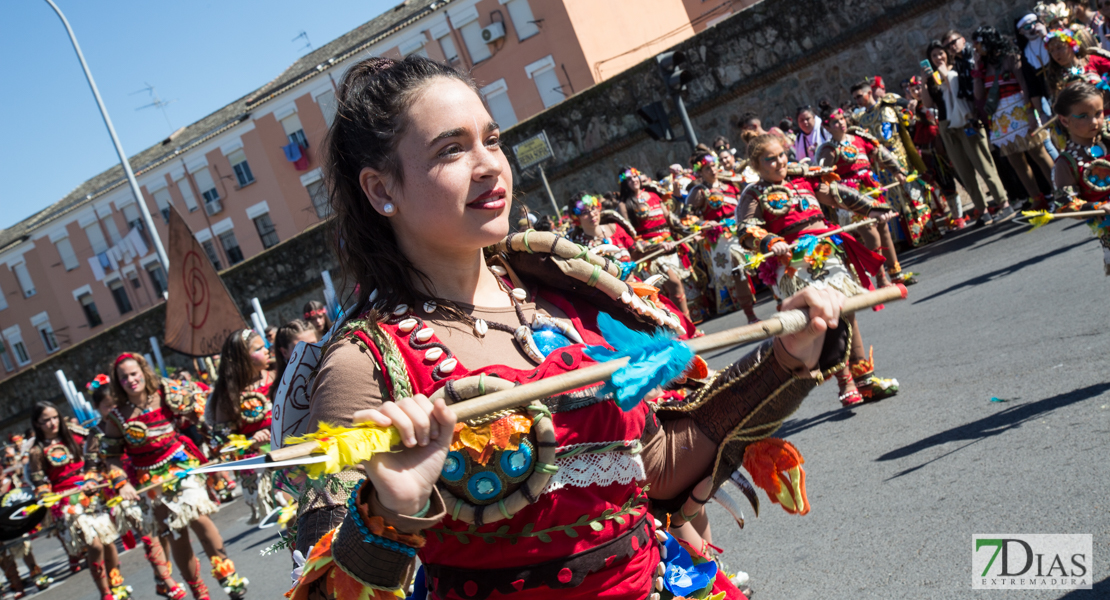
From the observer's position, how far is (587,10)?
114ft

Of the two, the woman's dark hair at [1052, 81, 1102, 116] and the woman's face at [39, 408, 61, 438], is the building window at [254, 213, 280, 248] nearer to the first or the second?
the woman's face at [39, 408, 61, 438]

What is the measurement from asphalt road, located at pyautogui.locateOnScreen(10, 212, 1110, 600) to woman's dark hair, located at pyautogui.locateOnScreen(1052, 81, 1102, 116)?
150cm

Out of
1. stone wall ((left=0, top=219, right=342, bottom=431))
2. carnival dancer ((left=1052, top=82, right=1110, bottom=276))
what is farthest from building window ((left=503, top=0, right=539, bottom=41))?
carnival dancer ((left=1052, top=82, right=1110, bottom=276))

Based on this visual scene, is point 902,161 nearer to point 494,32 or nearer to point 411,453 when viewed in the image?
point 411,453

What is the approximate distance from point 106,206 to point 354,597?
51.9 metres

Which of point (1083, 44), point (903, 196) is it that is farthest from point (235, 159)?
point (1083, 44)

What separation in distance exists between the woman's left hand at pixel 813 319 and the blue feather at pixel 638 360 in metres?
0.25

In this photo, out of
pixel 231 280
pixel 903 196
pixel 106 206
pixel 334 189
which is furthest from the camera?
pixel 106 206

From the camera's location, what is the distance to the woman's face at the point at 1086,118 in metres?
Answer: 5.35

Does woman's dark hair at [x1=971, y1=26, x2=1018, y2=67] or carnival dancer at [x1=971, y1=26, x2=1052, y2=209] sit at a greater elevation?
woman's dark hair at [x1=971, y1=26, x2=1018, y2=67]

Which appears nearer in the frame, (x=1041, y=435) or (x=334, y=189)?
(x=334, y=189)

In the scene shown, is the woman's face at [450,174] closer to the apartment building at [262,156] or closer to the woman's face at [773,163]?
the woman's face at [773,163]

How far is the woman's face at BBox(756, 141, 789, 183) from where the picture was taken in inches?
274

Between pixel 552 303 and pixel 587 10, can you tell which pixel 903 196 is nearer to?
pixel 552 303
